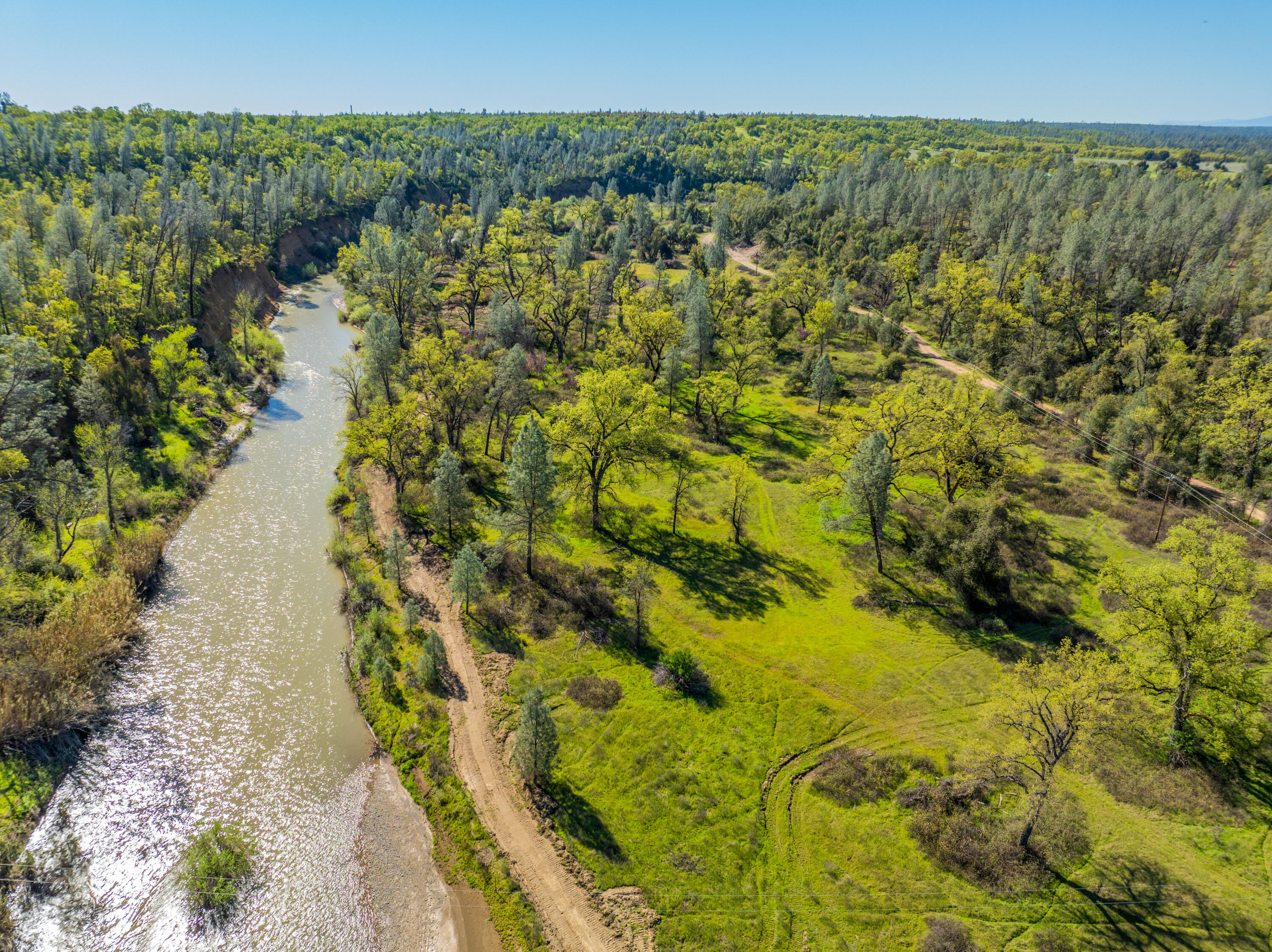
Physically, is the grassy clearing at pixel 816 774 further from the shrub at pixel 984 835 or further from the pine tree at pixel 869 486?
the pine tree at pixel 869 486

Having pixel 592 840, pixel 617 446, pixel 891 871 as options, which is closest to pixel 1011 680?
pixel 891 871

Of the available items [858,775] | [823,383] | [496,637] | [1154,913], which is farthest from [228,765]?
[823,383]

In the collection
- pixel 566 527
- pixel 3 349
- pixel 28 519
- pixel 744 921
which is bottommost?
pixel 744 921

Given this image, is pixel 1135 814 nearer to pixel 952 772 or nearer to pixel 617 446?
pixel 952 772

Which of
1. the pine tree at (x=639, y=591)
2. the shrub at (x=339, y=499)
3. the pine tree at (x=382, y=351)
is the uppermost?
the pine tree at (x=382, y=351)

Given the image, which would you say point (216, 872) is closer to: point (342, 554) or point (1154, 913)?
point (342, 554)

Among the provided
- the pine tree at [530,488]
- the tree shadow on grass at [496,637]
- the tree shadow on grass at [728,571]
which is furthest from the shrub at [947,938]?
the pine tree at [530,488]
